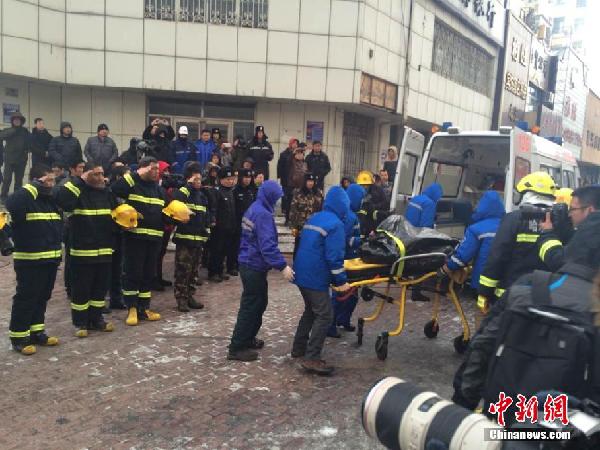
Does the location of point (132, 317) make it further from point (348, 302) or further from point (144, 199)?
point (348, 302)

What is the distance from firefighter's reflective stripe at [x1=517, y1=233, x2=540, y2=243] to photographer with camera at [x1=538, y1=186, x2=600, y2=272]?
0.11m

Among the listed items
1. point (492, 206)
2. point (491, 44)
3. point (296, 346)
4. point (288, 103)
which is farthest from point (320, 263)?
point (491, 44)

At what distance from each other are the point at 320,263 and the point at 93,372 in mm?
2250

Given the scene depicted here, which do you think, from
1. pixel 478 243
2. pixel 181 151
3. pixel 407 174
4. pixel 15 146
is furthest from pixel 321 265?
pixel 15 146

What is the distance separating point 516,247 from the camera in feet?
13.4

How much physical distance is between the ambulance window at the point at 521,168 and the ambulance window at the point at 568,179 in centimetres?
271

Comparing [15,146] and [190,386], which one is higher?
[15,146]

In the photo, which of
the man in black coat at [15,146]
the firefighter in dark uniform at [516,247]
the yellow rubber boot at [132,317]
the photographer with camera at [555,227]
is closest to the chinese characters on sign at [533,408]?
the photographer with camera at [555,227]

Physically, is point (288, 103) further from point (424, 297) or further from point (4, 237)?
point (4, 237)

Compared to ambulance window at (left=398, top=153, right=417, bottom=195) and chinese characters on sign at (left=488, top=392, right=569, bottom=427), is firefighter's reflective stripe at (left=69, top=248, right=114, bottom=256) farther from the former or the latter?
ambulance window at (left=398, top=153, right=417, bottom=195)

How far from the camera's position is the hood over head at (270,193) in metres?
4.91

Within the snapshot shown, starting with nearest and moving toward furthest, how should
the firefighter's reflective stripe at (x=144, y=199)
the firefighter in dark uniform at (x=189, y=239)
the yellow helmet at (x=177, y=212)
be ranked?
the firefighter's reflective stripe at (x=144, y=199) → the yellow helmet at (x=177, y=212) → the firefighter in dark uniform at (x=189, y=239)

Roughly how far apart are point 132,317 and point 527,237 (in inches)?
167

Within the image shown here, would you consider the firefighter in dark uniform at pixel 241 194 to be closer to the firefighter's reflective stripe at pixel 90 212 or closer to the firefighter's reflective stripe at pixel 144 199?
the firefighter's reflective stripe at pixel 144 199
